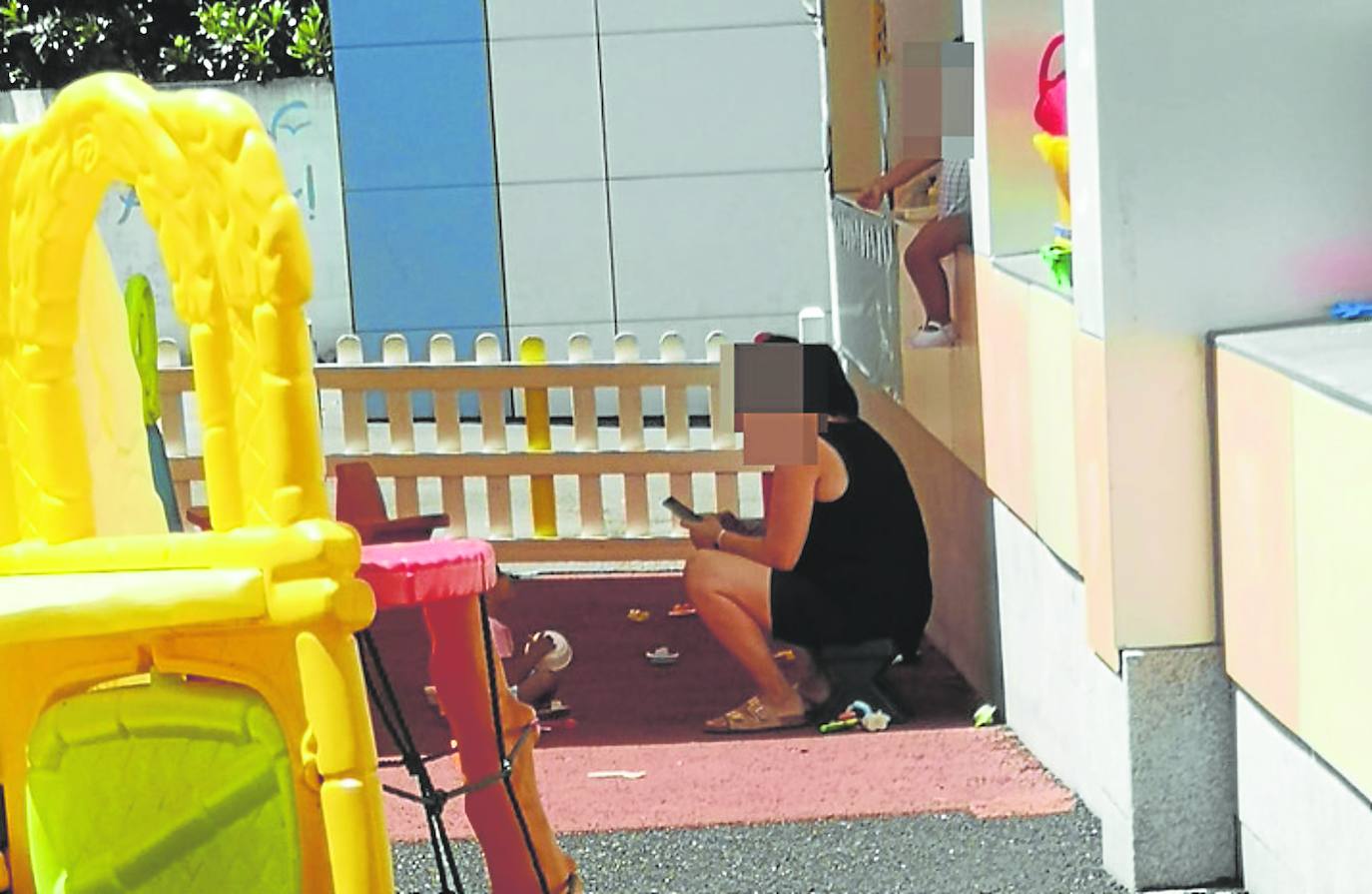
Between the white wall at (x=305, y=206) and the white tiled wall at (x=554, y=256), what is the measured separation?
1258 mm

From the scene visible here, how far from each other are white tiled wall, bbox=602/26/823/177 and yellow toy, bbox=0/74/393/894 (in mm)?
10322

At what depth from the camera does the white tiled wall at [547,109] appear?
48.2 ft

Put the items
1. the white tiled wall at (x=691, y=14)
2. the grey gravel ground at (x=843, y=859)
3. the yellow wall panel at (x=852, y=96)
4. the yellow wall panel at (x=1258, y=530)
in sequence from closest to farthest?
the yellow wall panel at (x=1258, y=530)
the grey gravel ground at (x=843, y=859)
the yellow wall panel at (x=852, y=96)
the white tiled wall at (x=691, y=14)

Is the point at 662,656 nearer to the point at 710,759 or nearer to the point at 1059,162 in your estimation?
the point at 710,759

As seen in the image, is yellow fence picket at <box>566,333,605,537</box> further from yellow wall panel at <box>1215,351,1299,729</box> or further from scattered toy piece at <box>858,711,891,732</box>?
yellow wall panel at <box>1215,351,1299,729</box>

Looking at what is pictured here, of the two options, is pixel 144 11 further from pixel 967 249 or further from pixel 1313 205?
pixel 1313 205

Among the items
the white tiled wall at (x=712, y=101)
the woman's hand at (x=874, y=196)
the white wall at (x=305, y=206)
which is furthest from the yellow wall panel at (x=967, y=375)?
the white wall at (x=305, y=206)

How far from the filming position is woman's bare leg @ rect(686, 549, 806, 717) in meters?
7.52

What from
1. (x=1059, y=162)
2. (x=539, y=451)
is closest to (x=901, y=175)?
(x=1059, y=162)

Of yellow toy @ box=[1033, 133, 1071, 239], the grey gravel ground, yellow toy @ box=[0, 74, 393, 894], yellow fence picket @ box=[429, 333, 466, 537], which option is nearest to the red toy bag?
yellow toy @ box=[1033, 133, 1071, 239]

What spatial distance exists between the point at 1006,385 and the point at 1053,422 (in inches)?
23.4

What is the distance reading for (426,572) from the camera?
4.60 meters

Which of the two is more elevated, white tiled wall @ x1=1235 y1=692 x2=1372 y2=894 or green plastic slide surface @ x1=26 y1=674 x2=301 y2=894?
green plastic slide surface @ x1=26 y1=674 x2=301 y2=894

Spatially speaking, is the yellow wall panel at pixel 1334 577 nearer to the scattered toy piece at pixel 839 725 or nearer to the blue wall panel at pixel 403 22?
the scattered toy piece at pixel 839 725
